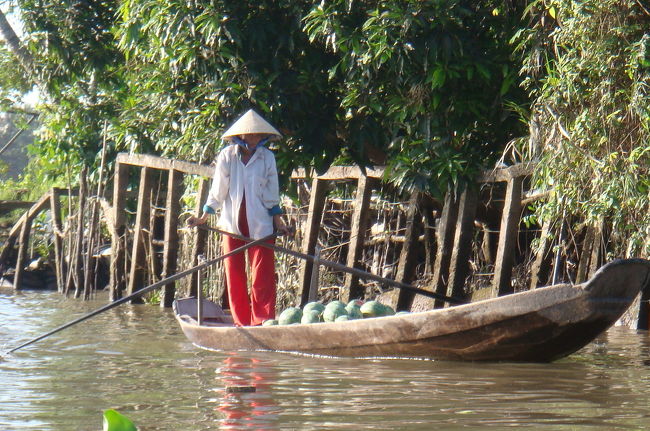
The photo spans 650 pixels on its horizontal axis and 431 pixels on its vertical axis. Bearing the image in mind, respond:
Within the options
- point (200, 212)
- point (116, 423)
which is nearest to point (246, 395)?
point (116, 423)

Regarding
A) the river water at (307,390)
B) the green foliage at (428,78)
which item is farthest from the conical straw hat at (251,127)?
the river water at (307,390)

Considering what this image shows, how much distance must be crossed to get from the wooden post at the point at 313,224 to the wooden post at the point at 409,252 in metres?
1.02

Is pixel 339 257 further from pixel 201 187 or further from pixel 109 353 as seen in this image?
pixel 109 353

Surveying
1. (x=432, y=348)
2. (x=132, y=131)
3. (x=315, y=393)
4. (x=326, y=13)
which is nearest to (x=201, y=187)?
(x=132, y=131)

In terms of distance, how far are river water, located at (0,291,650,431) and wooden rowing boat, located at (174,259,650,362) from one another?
0.10m

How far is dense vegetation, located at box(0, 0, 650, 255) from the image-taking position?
772 cm

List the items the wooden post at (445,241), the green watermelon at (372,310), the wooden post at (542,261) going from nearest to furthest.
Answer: the green watermelon at (372,310), the wooden post at (542,261), the wooden post at (445,241)

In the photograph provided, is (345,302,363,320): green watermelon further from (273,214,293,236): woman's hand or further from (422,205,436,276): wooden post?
(422,205,436,276): wooden post

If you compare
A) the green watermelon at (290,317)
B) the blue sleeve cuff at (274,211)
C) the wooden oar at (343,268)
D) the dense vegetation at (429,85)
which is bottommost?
the green watermelon at (290,317)

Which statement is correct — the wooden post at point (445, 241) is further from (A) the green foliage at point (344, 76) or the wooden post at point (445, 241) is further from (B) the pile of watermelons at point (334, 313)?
(B) the pile of watermelons at point (334, 313)

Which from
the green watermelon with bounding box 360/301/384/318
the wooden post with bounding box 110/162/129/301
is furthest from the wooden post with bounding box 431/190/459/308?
the wooden post with bounding box 110/162/129/301

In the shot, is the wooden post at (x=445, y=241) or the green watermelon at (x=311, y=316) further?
the wooden post at (x=445, y=241)

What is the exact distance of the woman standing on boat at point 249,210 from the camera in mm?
7941

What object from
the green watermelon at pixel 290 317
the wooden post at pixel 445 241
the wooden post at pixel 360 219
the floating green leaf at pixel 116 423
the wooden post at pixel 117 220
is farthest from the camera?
the wooden post at pixel 117 220
